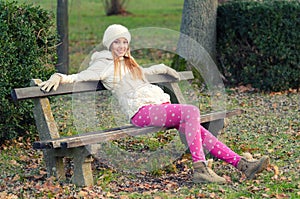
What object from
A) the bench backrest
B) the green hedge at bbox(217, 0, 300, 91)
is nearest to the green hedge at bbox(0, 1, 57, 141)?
the bench backrest

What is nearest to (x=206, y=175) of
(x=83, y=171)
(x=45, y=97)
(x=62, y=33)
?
(x=83, y=171)

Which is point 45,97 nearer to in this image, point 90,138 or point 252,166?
point 90,138

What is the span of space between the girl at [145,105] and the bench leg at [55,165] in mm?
610

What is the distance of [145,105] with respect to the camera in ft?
20.0

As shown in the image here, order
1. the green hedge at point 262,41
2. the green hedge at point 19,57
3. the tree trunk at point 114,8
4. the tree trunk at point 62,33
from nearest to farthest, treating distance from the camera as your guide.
→ the green hedge at point 19,57 < the green hedge at point 262,41 < the tree trunk at point 62,33 < the tree trunk at point 114,8

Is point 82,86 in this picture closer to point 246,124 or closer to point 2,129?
point 2,129

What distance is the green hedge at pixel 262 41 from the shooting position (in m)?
10.3

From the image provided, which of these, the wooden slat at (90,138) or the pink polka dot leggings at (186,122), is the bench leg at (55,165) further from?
the pink polka dot leggings at (186,122)

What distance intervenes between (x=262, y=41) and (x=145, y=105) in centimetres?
474

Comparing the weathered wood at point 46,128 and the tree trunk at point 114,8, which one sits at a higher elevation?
the weathered wood at point 46,128

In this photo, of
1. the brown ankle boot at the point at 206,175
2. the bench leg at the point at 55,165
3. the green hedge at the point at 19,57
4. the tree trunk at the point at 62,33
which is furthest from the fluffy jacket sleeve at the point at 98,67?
the tree trunk at the point at 62,33

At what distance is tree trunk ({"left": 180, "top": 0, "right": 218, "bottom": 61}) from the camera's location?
34.6ft

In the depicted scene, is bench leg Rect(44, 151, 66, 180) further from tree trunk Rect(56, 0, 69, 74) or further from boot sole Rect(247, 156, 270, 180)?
tree trunk Rect(56, 0, 69, 74)

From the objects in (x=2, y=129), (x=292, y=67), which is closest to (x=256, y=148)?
(x=2, y=129)
